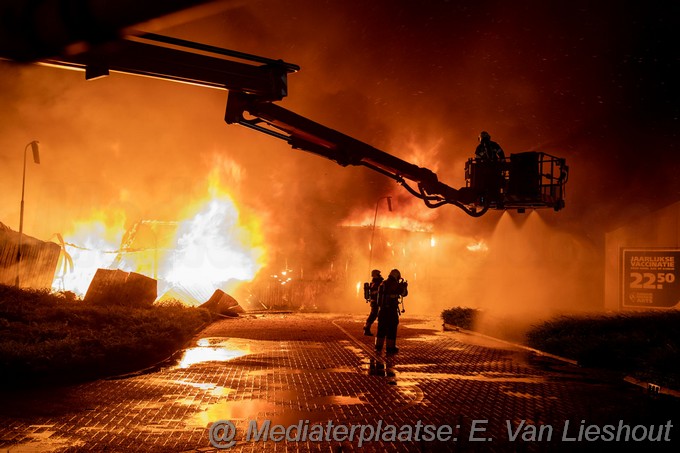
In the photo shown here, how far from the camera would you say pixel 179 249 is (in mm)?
29031

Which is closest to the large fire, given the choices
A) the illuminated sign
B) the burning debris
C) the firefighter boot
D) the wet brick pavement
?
the burning debris

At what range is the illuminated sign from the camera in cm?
1833

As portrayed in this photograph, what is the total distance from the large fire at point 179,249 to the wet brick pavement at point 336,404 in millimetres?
15675

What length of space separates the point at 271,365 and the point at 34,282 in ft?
43.5

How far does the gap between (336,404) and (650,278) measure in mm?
15443

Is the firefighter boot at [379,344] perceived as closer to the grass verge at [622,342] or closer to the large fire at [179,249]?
the grass verge at [622,342]

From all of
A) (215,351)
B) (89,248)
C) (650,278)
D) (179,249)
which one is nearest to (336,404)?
(215,351)

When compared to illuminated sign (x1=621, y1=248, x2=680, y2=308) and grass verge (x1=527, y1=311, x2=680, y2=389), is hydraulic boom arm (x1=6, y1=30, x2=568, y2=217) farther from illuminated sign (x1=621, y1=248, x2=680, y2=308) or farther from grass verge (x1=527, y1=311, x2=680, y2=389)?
illuminated sign (x1=621, y1=248, x2=680, y2=308)

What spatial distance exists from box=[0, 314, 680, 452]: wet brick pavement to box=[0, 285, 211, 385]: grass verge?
1.77 feet

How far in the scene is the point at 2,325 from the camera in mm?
11055

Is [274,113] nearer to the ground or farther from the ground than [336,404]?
farther from the ground

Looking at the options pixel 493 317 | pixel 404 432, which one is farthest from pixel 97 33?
pixel 493 317

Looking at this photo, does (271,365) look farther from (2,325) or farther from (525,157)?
(525,157)

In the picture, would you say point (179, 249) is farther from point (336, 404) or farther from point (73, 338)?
point (336, 404)
